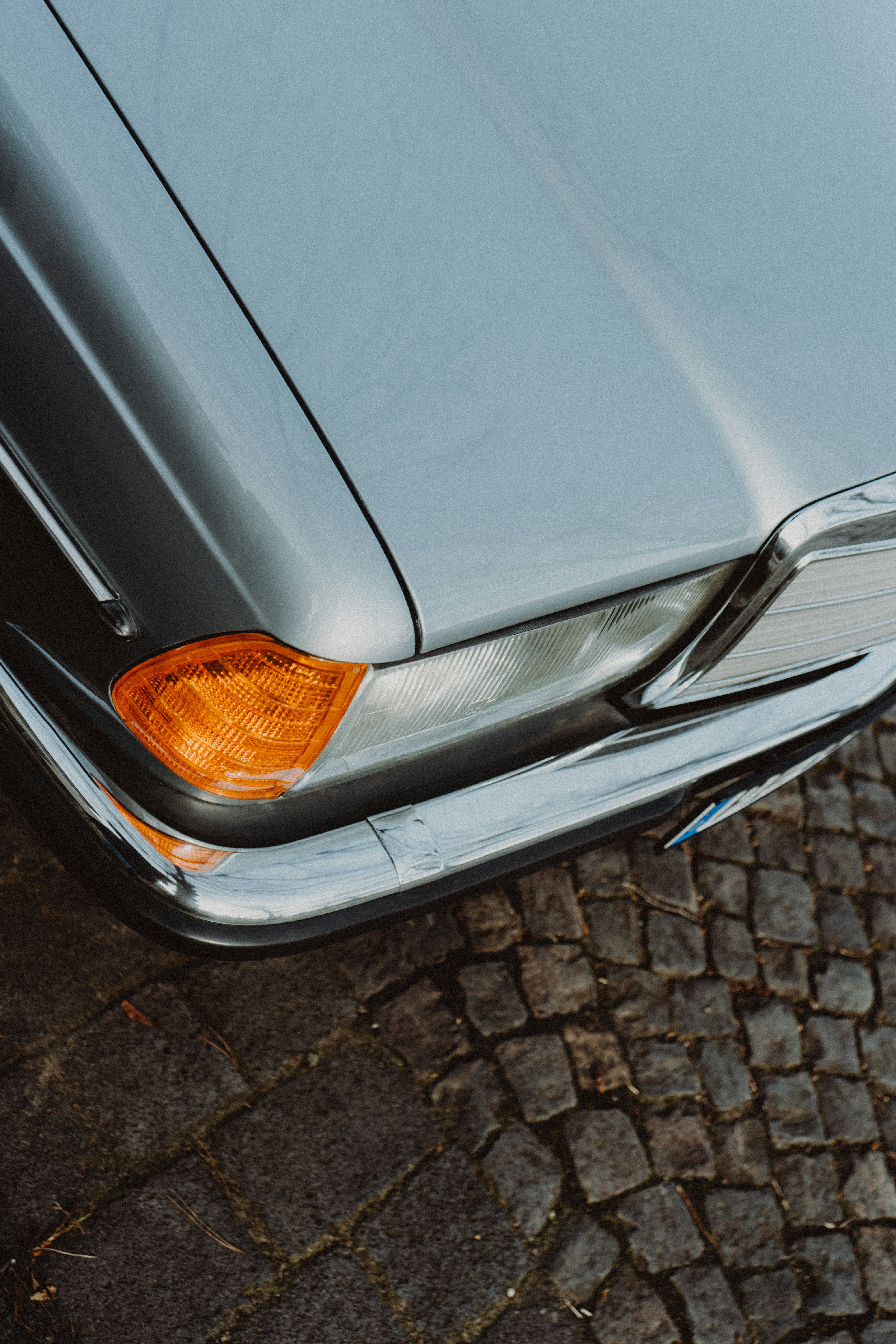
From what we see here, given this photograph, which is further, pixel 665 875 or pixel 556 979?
pixel 665 875

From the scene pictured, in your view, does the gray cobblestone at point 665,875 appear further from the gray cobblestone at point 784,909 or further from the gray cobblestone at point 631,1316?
the gray cobblestone at point 631,1316

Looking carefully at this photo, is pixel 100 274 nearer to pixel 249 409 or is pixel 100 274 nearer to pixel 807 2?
pixel 249 409

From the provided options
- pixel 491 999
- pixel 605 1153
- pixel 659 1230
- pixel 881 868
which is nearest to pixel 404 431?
pixel 491 999

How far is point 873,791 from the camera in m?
3.15

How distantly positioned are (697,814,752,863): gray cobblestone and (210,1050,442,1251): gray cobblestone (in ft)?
3.73

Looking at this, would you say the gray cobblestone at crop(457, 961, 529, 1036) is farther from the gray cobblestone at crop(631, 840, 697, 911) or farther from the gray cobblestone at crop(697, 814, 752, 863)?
the gray cobblestone at crop(697, 814, 752, 863)

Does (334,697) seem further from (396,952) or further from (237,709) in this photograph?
(396,952)

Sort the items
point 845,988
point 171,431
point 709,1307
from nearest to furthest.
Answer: point 171,431 → point 709,1307 → point 845,988

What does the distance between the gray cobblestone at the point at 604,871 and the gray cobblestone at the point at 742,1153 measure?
62cm

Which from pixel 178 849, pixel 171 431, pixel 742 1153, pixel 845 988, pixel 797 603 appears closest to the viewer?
pixel 171 431

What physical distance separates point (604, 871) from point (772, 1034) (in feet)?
1.94

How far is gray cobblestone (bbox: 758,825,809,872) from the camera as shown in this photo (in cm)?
290

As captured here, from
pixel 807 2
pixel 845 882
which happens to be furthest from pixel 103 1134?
pixel 807 2

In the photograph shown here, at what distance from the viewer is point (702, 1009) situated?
2.56 meters
